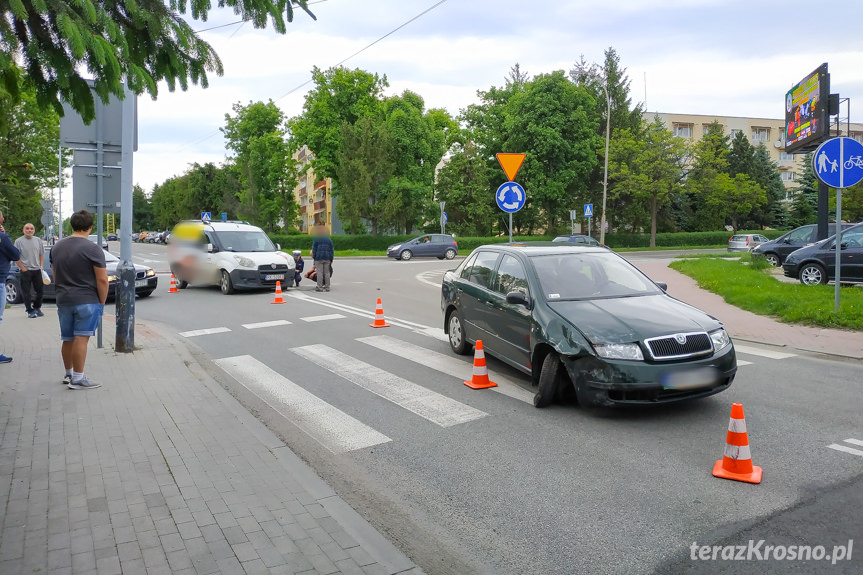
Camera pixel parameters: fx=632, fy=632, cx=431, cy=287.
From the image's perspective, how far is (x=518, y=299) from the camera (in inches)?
260

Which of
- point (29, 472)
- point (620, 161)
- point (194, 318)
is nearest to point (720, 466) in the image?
point (29, 472)

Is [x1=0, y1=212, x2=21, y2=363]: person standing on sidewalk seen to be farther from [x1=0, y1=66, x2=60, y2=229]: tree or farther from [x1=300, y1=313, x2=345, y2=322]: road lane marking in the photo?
[x1=0, y1=66, x2=60, y2=229]: tree

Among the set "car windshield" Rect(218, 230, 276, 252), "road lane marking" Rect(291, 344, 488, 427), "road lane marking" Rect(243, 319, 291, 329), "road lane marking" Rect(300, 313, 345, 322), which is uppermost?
"car windshield" Rect(218, 230, 276, 252)

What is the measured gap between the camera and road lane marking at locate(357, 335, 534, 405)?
6.77 meters

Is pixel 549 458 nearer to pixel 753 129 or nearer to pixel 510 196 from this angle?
pixel 510 196

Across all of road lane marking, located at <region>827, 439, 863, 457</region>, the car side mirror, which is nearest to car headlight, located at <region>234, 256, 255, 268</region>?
the car side mirror

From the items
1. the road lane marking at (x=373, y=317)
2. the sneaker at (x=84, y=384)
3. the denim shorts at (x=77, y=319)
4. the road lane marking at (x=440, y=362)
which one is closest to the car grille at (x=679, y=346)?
the road lane marking at (x=440, y=362)

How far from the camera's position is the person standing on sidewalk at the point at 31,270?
12383 millimetres

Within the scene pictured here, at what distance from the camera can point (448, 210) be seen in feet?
178

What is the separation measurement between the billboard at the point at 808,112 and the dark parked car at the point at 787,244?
14.1 ft

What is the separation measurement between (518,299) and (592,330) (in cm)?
107

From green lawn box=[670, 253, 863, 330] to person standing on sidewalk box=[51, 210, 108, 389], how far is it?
36.1ft

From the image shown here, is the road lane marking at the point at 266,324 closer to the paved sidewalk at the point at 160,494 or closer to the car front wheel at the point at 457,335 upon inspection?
the car front wheel at the point at 457,335

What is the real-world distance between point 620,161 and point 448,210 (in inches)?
604
